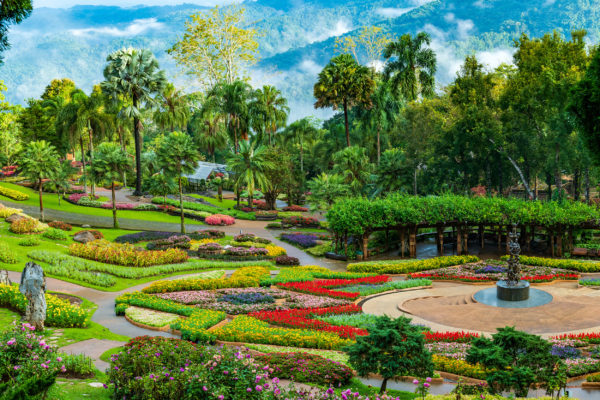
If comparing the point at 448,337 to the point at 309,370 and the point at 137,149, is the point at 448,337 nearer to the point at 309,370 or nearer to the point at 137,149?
the point at 309,370

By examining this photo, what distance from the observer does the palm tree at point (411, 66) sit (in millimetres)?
60250

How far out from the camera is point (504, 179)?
186 feet

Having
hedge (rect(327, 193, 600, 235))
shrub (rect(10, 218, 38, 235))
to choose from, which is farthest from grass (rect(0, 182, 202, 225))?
hedge (rect(327, 193, 600, 235))

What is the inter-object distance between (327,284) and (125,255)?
14.2m

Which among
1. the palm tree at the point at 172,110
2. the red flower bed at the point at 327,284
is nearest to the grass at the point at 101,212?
the palm tree at the point at 172,110

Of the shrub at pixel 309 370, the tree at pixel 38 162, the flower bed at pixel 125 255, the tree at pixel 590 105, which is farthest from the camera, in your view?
the tree at pixel 38 162

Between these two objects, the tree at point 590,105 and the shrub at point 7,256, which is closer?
the tree at point 590,105

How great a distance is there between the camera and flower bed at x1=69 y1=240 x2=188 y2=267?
1375 inches

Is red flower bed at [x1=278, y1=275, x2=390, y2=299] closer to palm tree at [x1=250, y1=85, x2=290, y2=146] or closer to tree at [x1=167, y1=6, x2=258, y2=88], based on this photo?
palm tree at [x1=250, y1=85, x2=290, y2=146]

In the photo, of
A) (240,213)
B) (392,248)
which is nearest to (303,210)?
(240,213)

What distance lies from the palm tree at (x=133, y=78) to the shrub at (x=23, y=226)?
20.1 m

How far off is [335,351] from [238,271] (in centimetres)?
1552

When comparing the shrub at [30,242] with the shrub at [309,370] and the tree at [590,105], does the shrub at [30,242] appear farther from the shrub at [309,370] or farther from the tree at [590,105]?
the tree at [590,105]

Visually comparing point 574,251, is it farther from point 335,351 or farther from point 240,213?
point 240,213
